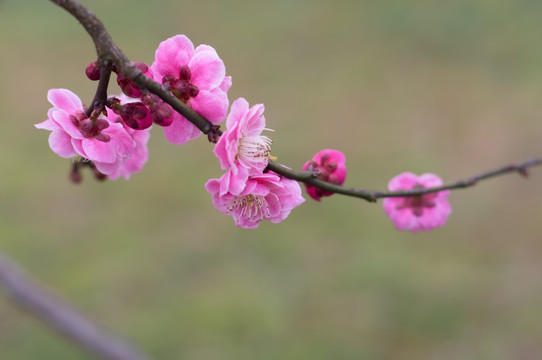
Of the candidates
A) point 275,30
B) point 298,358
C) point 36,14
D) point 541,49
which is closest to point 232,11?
point 275,30

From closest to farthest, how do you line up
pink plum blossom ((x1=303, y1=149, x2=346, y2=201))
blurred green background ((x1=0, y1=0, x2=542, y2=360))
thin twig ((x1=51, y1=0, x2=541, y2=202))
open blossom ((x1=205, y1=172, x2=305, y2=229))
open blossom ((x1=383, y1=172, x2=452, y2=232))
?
1. thin twig ((x1=51, y1=0, x2=541, y2=202))
2. open blossom ((x1=205, y1=172, x2=305, y2=229))
3. pink plum blossom ((x1=303, y1=149, x2=346, y2=201))
4. open blossom ((x1=383, y1=172, x2=452, y2=232))
5. blurred green background ((x1=0, y1=0, x2=542, y2=360))

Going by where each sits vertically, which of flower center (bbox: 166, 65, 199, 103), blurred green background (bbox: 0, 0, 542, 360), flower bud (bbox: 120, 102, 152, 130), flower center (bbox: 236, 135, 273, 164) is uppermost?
blurred green background (bbox: 0, 0, 542, 360)

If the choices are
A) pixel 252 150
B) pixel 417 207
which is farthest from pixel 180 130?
pixel 417 207

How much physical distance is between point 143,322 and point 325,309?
104 cm

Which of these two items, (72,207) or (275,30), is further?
(275,30)

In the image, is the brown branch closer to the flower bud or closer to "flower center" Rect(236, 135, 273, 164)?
the flower bud

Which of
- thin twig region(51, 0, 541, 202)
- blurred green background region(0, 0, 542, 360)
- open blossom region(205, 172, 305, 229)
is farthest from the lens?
blurred green background region(0, 0, 542, 360)

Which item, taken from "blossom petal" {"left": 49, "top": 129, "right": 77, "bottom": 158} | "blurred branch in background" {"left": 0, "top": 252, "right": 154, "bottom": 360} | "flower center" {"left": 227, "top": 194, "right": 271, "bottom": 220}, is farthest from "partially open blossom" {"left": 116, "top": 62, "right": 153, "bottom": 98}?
"blurred branch in background" {"left": 0, "top": 252, "right": 154, "bottom": 360}

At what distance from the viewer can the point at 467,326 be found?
3316mm

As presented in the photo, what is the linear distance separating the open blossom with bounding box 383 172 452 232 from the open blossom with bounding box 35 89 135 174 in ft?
2.48

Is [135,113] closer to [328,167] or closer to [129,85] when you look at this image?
[129,85]

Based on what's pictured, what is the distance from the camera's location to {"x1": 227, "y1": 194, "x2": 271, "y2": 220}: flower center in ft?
3.36

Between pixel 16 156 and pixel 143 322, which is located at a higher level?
pixel 16 156

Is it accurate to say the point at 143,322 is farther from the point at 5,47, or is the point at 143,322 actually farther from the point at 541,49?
the point at 541,49
